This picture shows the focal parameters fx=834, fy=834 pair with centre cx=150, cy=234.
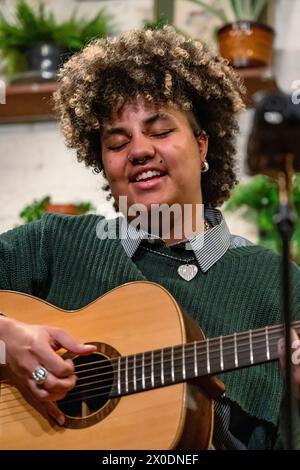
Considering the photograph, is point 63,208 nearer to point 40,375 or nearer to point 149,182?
point 149,182

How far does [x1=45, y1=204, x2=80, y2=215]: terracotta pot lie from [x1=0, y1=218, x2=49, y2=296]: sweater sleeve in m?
0.92

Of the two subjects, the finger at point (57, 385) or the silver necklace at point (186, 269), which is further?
the silver necklace at point (186, 269)

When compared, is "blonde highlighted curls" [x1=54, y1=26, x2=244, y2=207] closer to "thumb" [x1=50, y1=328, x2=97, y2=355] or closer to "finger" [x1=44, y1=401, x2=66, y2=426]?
"thumb" [x1=50, y1=328, x2=97, y2=355]

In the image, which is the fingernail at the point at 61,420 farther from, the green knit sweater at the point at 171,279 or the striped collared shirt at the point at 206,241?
the striped collared shirt at the point at 206,241

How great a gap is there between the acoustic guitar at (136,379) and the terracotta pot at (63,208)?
121 centimetres

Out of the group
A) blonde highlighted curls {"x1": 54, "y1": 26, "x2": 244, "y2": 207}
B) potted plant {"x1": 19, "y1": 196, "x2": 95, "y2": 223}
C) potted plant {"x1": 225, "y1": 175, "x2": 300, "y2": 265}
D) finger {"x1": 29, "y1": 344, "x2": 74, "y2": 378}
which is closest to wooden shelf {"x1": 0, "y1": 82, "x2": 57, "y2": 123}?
potted plant {"x1": 19, "y1": 196, "x2": 95, "y2": 223}

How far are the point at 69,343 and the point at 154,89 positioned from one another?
24.7 inches

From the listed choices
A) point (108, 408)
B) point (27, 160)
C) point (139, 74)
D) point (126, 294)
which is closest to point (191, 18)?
point (27, 160)

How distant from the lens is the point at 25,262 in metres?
1.86

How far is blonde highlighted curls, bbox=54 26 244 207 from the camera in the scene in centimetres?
186

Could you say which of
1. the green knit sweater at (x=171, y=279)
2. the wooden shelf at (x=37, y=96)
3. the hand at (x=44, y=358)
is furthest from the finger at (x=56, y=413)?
the wooden shelf at (x=37, y=96)

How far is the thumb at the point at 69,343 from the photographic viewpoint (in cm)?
150

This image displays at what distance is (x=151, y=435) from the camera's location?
142cm
